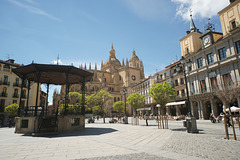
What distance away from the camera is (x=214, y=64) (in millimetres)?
23188

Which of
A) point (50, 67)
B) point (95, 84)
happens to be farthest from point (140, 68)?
point (50, 67)

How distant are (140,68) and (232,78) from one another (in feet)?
188

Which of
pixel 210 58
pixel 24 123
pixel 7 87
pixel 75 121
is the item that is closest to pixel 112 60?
pixel 7 87

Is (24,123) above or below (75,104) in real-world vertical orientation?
below

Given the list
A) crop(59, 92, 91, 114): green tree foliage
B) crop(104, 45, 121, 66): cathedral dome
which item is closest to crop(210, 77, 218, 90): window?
crop(59, 92, 91, 114): green tree foliage

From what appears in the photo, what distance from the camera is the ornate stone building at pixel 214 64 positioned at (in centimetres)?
2048

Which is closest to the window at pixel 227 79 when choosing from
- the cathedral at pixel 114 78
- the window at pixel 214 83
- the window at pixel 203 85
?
the window at pixel 214 83

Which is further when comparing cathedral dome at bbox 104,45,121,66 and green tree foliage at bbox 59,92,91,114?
cathedral dome at bbox 104,45,121,66

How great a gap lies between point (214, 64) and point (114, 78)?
169 ft

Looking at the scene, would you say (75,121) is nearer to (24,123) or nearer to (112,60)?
(24,123)

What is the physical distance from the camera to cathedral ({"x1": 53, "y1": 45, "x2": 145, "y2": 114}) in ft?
199

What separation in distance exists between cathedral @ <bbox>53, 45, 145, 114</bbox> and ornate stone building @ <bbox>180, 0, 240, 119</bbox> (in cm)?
3631

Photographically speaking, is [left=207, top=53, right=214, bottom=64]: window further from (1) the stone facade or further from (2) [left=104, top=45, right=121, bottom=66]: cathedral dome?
(2) [left=104, top=45, right=121, bottom=66]: cathedral dome

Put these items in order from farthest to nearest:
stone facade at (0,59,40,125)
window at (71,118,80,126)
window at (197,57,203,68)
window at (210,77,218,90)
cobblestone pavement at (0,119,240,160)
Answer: stone facade at (0,59,40,125) < window at (197,57,203,68) < window at (210,77,218,90) < window at (71,118,80,126) < cobblestone pavement at (0,119,240,160)
